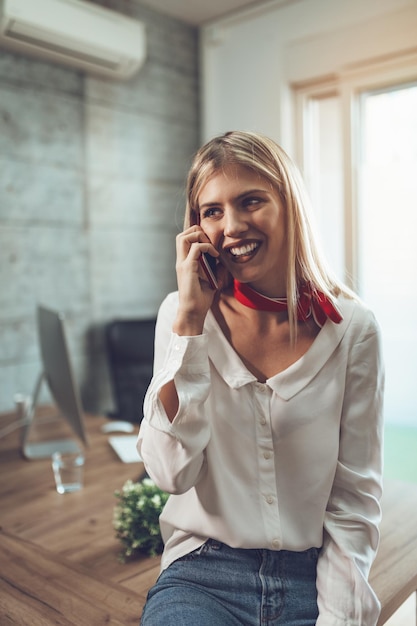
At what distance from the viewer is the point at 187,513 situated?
3.84 feet

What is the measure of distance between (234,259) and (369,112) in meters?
2.58

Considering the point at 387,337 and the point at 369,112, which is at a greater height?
the point at 369,112

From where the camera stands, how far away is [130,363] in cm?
334

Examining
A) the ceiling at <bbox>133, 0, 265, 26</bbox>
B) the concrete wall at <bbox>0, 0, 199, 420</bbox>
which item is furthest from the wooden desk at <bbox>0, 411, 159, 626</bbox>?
the ceiling at <bbox>133, 0, 265, 26</bbox>

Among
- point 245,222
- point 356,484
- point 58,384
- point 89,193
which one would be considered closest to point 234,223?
point 245,222

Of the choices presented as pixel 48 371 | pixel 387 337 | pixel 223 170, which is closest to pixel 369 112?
pixel 387 337

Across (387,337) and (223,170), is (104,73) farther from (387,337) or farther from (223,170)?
(223,170)

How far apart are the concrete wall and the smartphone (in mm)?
2029

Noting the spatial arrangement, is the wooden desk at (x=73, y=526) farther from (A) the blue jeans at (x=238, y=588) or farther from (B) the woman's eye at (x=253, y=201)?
(B) the woman's eye at (x=253, y=201)

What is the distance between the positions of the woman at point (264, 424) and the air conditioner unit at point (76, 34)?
2.18m

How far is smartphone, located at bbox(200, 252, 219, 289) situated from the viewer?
4.02 feet

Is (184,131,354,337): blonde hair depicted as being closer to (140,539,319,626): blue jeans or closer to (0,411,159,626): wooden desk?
(140,539,319,626): blue jeans

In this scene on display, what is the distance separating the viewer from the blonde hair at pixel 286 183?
1181 millimetres

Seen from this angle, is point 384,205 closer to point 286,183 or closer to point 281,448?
point 286,183
